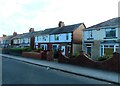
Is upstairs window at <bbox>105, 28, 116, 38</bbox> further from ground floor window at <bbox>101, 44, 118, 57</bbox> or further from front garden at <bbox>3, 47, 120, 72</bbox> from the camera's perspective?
front garden at <bbox>3, 47, 120, 72</bbox>

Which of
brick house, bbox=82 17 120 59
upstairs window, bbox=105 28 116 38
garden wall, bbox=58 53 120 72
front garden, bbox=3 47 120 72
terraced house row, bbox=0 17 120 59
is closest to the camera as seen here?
garden wall, bbox=58 53 120 72

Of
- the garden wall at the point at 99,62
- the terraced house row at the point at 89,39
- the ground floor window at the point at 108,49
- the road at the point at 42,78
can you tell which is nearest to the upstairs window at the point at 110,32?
the terraced house row at the point at 89,39

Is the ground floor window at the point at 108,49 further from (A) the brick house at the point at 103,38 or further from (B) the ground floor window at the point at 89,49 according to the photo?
(B) the ground floor window at the point at 89,49

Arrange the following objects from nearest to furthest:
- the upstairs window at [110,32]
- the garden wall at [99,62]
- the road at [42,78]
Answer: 1. the road at [42,78]
2. the garden wall at [99,62]
3. the upstairs window at [110,32]

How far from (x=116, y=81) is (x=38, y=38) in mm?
44302

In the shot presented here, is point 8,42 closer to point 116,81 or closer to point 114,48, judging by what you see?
point 114,48

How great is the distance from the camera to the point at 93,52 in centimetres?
3481

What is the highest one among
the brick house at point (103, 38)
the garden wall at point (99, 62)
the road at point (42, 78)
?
the brick house at point (103, 38)

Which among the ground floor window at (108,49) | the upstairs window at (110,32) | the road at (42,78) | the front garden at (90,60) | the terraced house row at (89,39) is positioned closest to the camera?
the road at (42,78)

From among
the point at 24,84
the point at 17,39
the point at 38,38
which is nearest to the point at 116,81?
the point at 24,84

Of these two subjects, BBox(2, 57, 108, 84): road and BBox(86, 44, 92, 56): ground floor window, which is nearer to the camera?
BBox(2, 57, 108, 84): road

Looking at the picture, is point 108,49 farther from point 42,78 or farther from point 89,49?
point 42,78

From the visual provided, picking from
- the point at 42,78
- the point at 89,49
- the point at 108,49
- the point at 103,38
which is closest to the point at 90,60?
the point at 42,78

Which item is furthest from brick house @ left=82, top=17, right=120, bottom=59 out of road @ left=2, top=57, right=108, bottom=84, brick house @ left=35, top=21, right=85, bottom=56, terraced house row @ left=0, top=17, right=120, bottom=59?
road @ left=2, top=57, right=108, bottom=84
